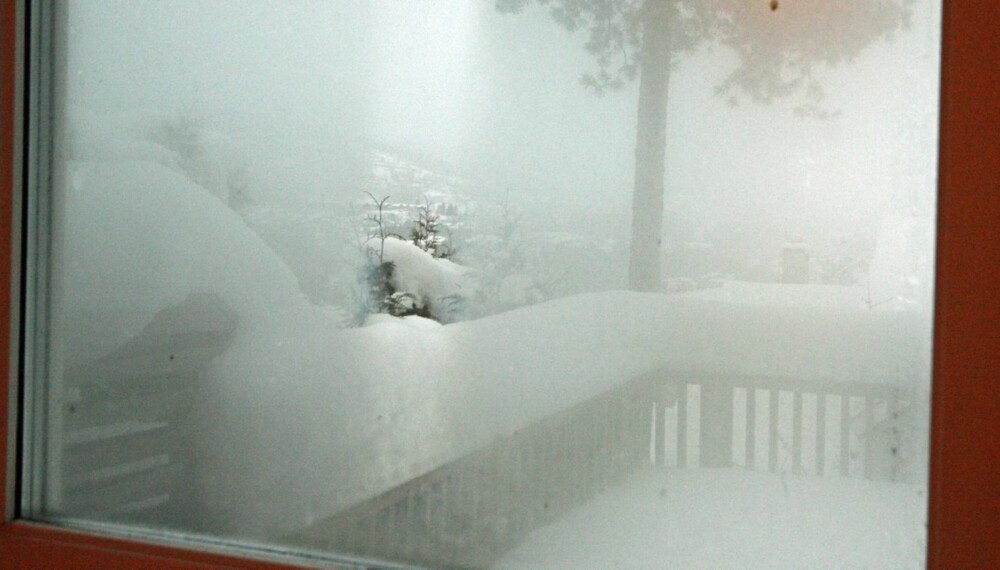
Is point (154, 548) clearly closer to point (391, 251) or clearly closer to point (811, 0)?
point (391, 251)

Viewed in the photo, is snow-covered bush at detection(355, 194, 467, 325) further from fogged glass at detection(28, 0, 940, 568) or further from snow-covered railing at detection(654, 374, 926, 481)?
snow-covered railing at detection(654, 374, 926, 481)

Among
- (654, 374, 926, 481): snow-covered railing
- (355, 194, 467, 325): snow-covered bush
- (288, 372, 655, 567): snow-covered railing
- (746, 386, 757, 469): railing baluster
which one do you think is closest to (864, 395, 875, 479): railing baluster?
(654, 374, 926, 481): snow-covered railing

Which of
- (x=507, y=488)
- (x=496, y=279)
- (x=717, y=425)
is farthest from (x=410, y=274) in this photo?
(x=717, y=425)

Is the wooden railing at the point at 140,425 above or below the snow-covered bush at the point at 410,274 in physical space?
below

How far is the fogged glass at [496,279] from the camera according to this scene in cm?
85

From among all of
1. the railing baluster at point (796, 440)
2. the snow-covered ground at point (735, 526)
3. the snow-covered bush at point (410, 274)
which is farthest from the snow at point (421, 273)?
the railing baluster at point (796, 440)

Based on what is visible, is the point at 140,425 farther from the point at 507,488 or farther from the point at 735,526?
the point at 735,526

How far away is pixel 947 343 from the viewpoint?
0.75m

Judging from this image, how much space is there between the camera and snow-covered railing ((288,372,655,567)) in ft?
3.11

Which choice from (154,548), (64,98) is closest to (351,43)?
(64,98)

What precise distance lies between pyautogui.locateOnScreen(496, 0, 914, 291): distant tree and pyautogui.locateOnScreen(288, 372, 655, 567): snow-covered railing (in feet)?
0.54

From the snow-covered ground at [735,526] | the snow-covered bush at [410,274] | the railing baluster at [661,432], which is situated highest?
the snow-covered bush at [410,274]

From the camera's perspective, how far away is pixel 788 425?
2.91 feet

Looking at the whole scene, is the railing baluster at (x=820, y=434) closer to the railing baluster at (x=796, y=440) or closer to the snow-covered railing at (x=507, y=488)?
the railing baluster at (x=796, y=440)
